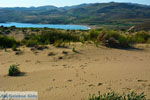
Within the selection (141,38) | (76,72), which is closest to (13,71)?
(76,72)

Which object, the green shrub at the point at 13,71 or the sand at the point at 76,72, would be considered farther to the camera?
the green shrub at the point at 13,71

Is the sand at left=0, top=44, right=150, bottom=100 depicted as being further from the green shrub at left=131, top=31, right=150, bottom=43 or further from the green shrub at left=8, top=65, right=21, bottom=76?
the green shrub at left=131, top=31, right=150, bottom=43

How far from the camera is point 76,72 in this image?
9266 millimetres

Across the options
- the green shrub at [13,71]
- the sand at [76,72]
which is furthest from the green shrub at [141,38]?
the green shrub at [13,71]

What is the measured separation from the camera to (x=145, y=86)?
303 inches

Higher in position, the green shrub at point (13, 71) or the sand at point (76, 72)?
the green shrub at point (13, 71)

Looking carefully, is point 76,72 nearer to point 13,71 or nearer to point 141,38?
point 13,71

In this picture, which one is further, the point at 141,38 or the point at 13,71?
the point at 141,38

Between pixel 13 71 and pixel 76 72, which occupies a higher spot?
pixel 13 71

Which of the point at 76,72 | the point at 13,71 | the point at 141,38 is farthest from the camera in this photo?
the point at 141,38

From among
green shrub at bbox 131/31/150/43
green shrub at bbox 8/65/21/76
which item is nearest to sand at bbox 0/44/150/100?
green shrub at bbox 8/65/21/76

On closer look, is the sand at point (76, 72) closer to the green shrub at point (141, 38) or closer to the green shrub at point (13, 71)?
the green shrub at point (13, 71)

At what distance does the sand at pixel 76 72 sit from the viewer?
7.35 metres

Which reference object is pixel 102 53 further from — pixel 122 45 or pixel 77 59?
pixel 122 45
